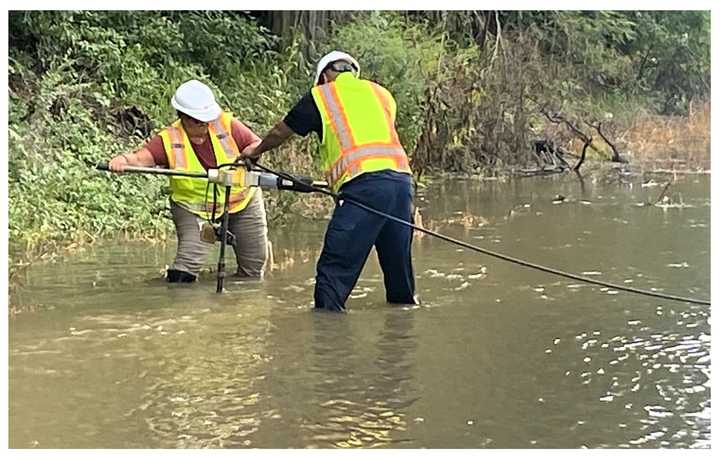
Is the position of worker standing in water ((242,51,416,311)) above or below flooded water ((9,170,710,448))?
above

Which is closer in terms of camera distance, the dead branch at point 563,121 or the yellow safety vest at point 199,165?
the yellow safety vest at point 199,165

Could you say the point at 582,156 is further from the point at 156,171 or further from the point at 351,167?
the point at 156,171

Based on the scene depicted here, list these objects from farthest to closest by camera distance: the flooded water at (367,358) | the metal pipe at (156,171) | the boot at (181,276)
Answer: the boot at (181,276) → the metal pipe at (156,171) → the flooded water at (367,358)

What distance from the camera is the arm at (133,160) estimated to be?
7.54 metres

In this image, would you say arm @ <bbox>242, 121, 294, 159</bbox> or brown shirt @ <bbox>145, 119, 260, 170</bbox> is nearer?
arm @ <bbox>242, 121, 294, 159</bbox>

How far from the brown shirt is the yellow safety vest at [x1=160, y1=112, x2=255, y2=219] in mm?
26

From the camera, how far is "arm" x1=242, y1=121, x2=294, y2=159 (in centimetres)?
730

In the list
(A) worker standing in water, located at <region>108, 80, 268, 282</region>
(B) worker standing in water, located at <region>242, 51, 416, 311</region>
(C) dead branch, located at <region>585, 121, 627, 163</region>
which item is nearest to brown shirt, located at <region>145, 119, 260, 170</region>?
(A) worker standing in water, located at <region>108, 80, 268, 282</region>

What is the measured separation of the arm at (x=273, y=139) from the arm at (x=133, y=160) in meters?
0.74

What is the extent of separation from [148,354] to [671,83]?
24723mm

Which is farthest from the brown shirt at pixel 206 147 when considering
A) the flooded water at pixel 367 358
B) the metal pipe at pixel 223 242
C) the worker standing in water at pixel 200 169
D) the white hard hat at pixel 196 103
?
the flooded water at pixel 367 358

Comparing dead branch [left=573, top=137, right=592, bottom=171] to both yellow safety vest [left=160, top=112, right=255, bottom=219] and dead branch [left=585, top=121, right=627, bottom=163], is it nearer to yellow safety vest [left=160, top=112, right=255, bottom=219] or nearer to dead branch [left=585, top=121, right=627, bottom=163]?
dead branch [left=585, top=121, right=627, bottom=163]

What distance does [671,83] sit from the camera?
28703mm

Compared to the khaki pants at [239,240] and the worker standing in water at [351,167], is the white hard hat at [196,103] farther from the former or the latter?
the worker standing in water at [351,167]
